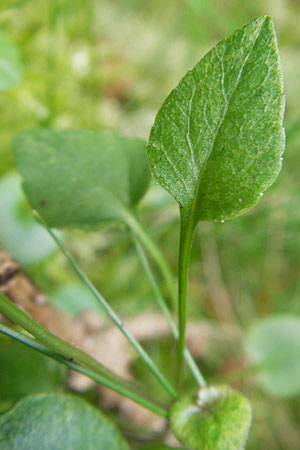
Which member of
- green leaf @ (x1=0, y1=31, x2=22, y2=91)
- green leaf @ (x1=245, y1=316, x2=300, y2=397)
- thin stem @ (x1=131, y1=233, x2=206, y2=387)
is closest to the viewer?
thin stem @ (x1=131, y1=233, x2=206, y2=387)

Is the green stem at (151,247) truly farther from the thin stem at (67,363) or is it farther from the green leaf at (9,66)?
the green leaf at (9,66)

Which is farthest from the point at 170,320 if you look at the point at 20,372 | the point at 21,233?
the point at 21,233

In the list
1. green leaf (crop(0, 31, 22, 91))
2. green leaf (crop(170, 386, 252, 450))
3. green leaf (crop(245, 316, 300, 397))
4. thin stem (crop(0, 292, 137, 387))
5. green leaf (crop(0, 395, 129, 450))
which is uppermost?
green leaf (crop(0, 31, 22, 91))

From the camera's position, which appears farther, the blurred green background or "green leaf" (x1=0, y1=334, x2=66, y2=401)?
the blurred green background

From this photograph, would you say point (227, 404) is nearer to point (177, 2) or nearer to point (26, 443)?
point (26, 443)

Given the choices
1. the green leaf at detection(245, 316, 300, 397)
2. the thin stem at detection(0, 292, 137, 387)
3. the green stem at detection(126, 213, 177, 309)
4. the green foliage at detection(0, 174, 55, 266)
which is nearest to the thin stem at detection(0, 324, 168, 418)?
the thin stem at detection(0, 292, 137, 387)

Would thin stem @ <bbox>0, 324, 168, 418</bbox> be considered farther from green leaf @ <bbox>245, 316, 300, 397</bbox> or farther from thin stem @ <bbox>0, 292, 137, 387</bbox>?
green leaf @ <bbox>245, 316, 300, 397</bbox>

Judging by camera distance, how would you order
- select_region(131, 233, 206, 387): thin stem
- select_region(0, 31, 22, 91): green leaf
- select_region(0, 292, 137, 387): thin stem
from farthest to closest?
select_region(0, 31, 22, 91): green leaf
select_region(131, 233, 206, 387): thin stem
select_region(0, 292, 137, 387): thin stem
